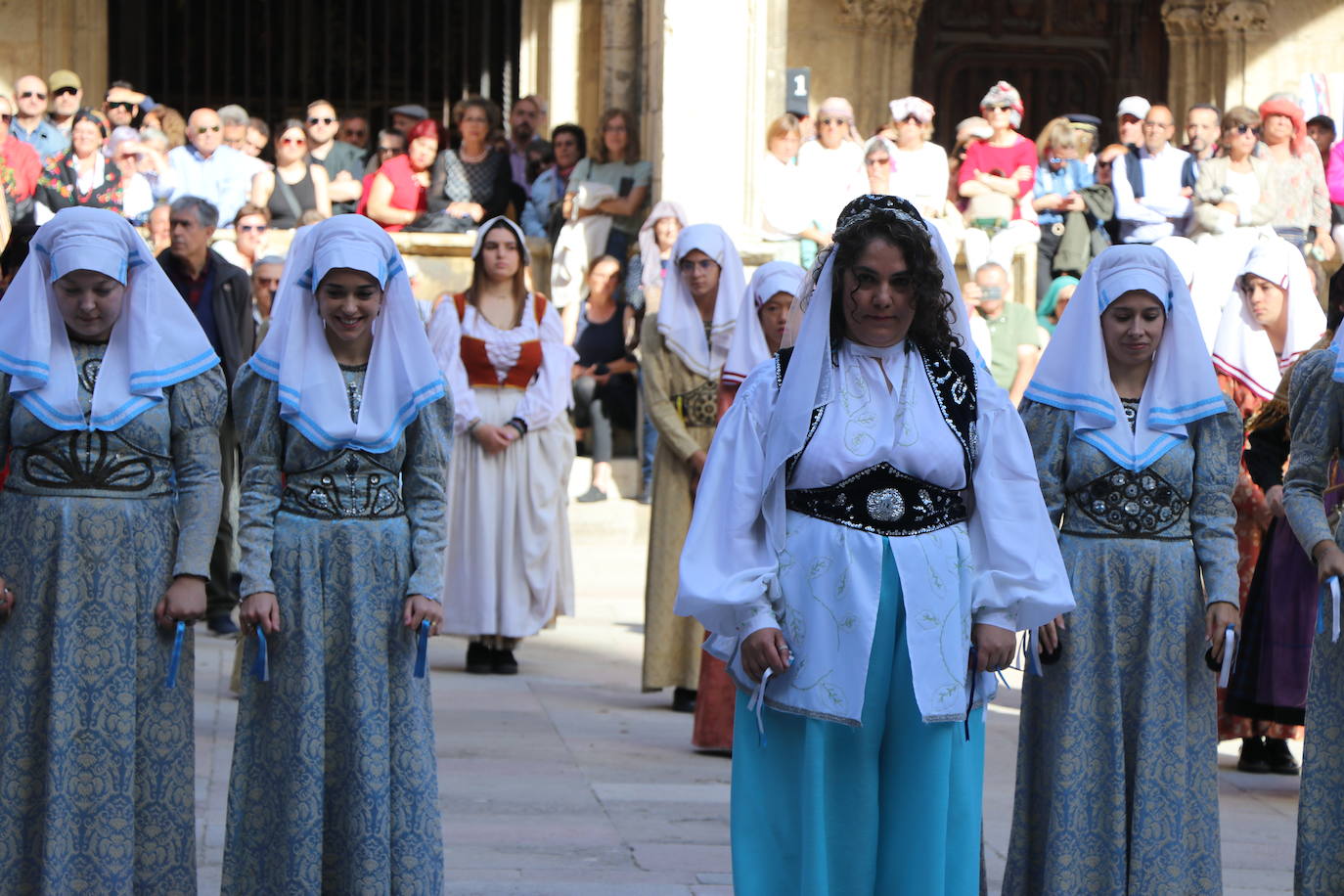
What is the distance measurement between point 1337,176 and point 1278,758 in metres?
7.94

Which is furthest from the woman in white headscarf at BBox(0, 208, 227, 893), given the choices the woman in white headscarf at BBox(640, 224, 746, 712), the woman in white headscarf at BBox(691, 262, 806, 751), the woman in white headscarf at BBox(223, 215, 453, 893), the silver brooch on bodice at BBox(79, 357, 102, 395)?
the woman in white headscarf at BBox(640, 224, 746, 712)

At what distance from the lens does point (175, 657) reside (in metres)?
4.79

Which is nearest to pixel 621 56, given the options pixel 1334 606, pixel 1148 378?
pixel 1148 378

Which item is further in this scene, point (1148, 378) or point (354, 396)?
point (1148, 378)

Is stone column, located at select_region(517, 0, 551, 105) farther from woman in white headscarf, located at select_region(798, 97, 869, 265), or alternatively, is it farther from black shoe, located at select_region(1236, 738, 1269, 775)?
black shoe, located at select_region(1236, 738, 1269, 775)

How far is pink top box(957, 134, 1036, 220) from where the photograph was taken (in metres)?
14.5

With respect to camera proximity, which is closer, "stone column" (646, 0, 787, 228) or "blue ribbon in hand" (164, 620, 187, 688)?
"blue ribbon in hand" (164, 620, 187, 688)

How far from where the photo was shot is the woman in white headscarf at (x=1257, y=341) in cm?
767

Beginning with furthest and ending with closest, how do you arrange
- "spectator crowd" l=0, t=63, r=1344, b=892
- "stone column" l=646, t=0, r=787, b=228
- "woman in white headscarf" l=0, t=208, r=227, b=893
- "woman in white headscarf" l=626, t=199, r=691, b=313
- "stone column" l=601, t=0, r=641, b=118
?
"stone column" l=601, t=0, r=641, b=118 < "stone column" l=646, t=0, r=787, b=228 < "woman in white headscarf" l=626, t=199, r=691, b=313 < "woman in white headscarf" l=0, t=208, r=227, b=893 < "spectator crowd" l=0, t=63, r=1344, b=892

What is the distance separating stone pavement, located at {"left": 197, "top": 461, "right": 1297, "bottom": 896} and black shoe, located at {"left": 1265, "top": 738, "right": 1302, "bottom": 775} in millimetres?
94

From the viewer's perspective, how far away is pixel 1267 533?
269 inches

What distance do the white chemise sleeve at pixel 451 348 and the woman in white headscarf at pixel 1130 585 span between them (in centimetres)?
414

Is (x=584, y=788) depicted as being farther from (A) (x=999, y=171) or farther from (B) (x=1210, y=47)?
(B) (x=1210, y=47)

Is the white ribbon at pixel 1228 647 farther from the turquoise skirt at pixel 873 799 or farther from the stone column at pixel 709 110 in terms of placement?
the stone column at pixel 709 110
